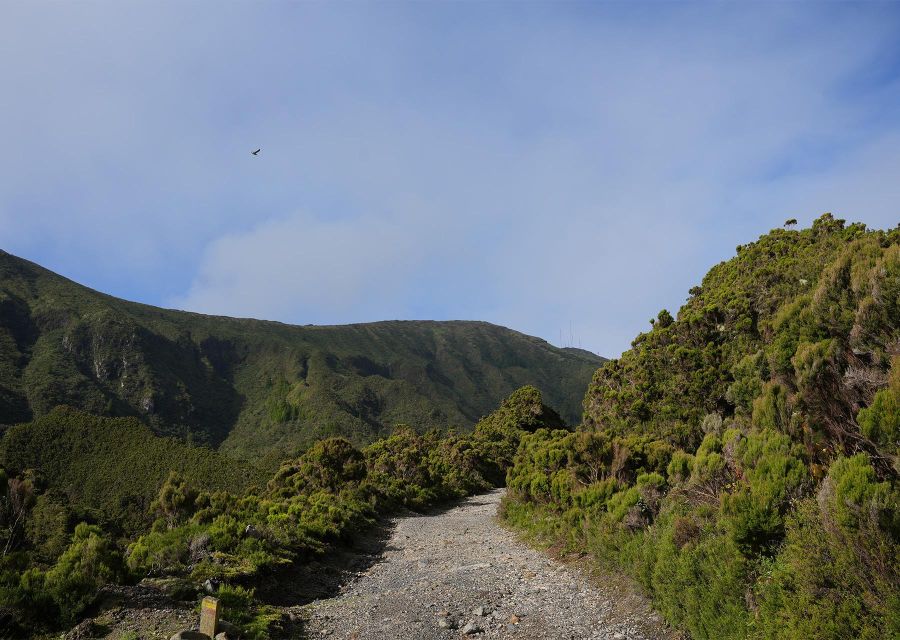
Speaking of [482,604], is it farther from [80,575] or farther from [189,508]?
[189,508]

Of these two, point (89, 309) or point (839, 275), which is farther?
point (89, 309)

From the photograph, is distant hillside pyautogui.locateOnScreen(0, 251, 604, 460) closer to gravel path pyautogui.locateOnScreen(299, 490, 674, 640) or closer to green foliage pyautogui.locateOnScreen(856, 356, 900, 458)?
gravel path pyautogui.locateOnScreen(299, 490, 674, 640)

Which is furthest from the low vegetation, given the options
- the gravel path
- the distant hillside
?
the distant hillside

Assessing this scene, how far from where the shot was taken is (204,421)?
109125 millimetres

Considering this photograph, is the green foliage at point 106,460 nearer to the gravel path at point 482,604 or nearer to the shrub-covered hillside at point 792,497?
the gravel path at point 482,604

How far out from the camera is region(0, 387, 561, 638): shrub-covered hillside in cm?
702

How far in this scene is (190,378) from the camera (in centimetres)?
12419

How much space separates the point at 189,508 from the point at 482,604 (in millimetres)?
9975

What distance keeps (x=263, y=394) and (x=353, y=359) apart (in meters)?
40.7

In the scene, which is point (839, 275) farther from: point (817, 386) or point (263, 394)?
point (263, 394)

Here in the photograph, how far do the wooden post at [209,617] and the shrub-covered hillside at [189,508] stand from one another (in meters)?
0.55

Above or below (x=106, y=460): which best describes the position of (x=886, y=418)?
above

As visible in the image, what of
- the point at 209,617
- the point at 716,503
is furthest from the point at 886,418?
the point at 209,617

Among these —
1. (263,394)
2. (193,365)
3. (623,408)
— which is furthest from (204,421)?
(623,408)
